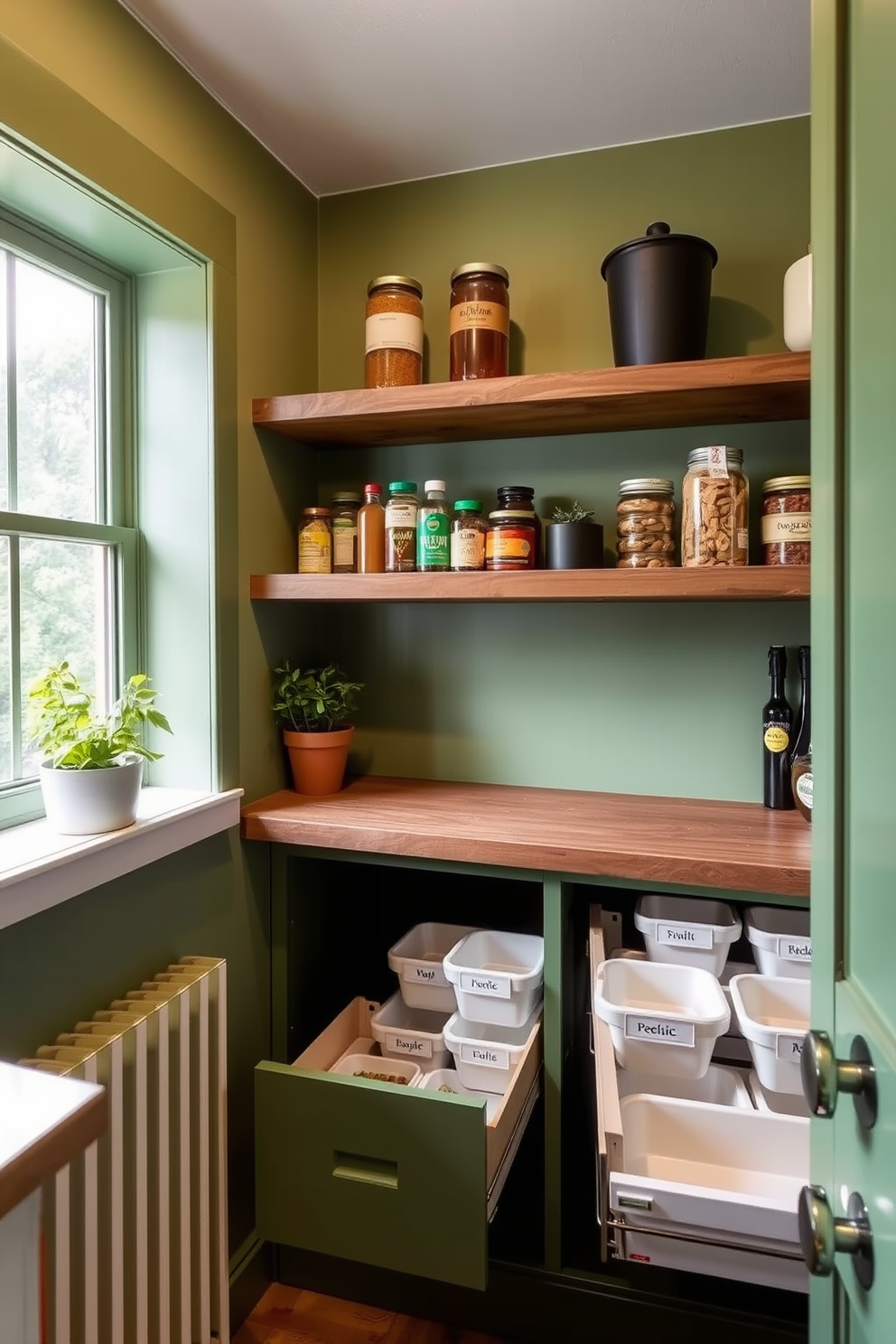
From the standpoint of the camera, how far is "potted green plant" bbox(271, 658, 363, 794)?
6.11ft

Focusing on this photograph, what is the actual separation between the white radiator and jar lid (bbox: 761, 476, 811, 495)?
1337mm

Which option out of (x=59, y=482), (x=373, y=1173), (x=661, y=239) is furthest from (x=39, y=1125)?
(x=661, y=239)

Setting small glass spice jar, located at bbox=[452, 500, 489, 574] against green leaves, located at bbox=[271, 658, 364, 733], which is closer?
small glass spice jar, located at bbox=[452, 500, 489, 574]

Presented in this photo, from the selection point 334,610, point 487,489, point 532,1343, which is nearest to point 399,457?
point 487,489

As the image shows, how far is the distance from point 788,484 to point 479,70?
969mm

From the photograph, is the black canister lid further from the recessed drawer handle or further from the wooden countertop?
the recessed drawer handle

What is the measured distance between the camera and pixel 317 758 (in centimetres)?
188

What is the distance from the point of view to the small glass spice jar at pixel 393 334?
5.83 feet

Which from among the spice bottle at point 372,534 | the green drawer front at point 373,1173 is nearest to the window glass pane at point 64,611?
the spice bottle at point 372,534

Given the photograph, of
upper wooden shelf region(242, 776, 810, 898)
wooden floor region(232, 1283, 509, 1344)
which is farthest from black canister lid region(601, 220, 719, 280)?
wooden floor region(232, 1283, 509, 1344)

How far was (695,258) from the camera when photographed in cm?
154

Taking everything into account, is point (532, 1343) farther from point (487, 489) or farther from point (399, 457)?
point (399, 457)

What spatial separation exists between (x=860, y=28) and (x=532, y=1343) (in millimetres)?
2061

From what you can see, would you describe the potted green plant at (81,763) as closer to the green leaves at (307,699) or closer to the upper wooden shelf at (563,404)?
the green leaves at (307,699)
